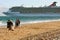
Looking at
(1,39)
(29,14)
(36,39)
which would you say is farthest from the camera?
(29,14)

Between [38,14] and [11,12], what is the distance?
A: 1011 cm

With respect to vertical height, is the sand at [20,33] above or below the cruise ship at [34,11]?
above

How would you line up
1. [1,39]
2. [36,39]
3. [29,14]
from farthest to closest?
[29,14], [1,39], [36,39]

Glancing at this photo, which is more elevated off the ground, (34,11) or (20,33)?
(20,33)

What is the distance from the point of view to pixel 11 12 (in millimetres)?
94812

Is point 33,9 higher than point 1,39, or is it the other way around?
point 1,39

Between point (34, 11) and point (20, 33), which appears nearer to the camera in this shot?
point (20, 33)

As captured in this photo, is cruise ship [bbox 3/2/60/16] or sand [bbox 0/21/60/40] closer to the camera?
sand [bbox 0/21/60/40]

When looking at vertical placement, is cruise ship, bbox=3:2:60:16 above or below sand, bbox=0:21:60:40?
below

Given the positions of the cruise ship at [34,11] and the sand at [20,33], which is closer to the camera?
the sand at [20,33]

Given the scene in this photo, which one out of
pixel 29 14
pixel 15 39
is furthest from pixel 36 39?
pixel 29 14

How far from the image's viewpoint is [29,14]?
3612 inches

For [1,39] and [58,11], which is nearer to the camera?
[1,39]

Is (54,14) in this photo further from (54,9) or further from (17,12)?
(17,12)
